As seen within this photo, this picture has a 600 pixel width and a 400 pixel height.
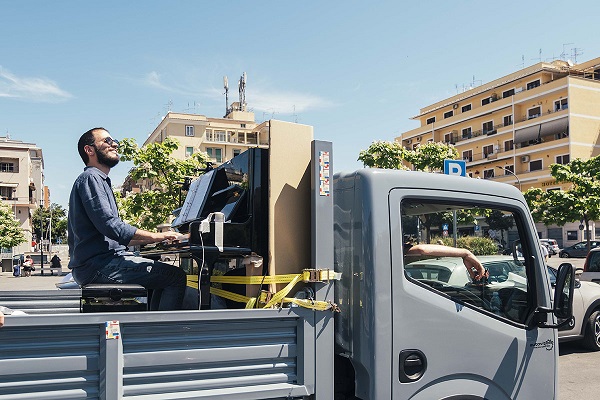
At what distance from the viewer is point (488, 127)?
67.8m

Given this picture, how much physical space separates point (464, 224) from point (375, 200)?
0.70 metres

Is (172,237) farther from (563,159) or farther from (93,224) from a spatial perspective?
(563,159)

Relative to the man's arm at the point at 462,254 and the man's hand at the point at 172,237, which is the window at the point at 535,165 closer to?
the man's arm at the point at 462,254

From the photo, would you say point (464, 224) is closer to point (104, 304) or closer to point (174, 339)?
point (174, 339)

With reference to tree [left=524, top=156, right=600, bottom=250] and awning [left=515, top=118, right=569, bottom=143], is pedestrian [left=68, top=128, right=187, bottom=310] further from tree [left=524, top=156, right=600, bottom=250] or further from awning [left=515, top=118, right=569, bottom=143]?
awning [left=515, top=118, right=569, bottom=143]

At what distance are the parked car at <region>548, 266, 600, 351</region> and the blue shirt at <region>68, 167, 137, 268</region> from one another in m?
8.18

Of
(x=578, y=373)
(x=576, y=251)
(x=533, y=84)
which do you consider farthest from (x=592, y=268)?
(x=533, y=84)

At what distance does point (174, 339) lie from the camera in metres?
2.37

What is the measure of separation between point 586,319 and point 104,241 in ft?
29.3

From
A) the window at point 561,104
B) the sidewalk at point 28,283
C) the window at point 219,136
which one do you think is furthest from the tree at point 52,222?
the window at point 561,104

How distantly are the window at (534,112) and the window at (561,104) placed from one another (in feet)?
6.96

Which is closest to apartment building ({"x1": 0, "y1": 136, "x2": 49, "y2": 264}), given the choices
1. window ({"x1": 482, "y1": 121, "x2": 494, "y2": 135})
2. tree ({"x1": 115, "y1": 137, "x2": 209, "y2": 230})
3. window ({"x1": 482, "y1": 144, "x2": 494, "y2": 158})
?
tree ({"x1": 115, "y1": 137, "x2": 209, "y2": 230})

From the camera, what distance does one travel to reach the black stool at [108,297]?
109 inches

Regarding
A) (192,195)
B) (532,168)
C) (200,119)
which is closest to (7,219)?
(200,119)
